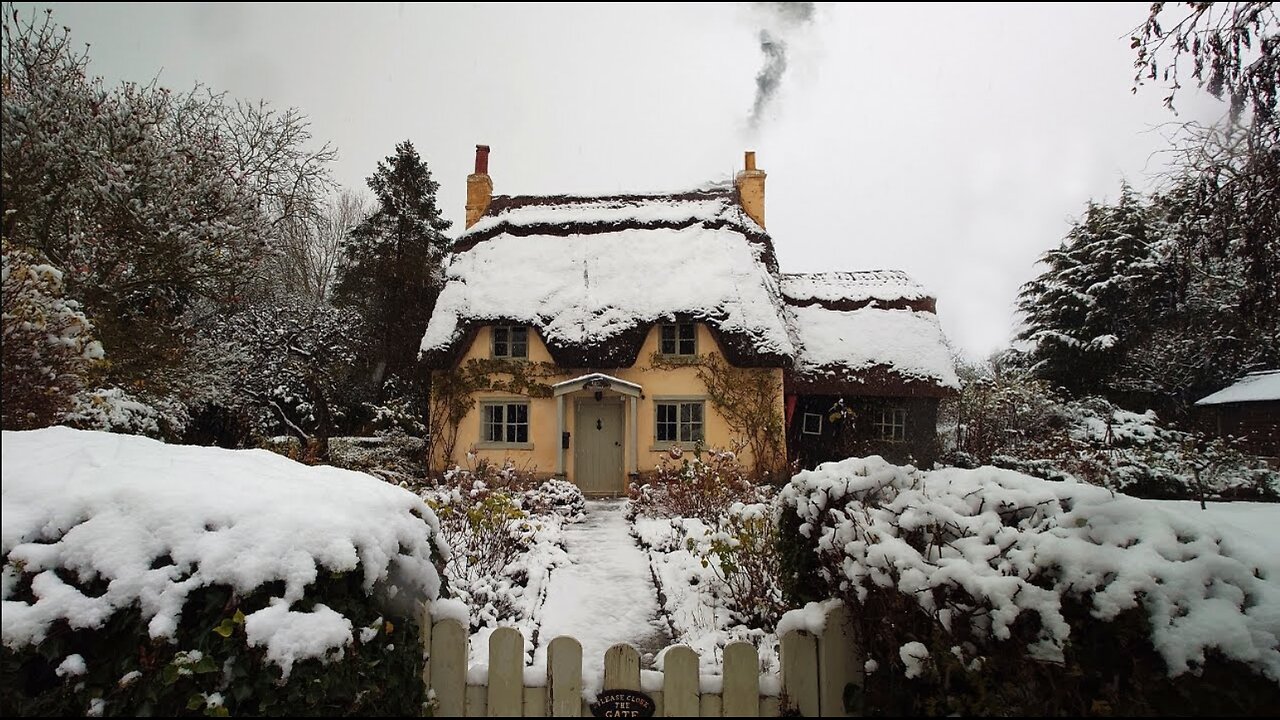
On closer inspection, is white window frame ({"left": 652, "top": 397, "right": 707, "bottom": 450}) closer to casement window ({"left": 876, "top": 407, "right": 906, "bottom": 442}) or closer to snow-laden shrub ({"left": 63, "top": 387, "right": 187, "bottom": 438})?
casement window ({"left": 876, "top": 407, "right": 906, "bottom": 442})

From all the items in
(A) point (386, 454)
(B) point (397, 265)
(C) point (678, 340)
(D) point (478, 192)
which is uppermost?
(D) point (478, 192)

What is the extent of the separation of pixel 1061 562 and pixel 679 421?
12.0 meters

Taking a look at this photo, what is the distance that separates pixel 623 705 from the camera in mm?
2404

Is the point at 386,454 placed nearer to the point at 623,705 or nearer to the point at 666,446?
the point at 666,446

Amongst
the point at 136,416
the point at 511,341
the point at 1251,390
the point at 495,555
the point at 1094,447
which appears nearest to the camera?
the point at 1251,390

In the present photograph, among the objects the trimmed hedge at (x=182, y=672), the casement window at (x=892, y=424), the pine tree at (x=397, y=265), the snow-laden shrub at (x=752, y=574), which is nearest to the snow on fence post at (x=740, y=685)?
the trimmed hedge at (x=182, y=672)

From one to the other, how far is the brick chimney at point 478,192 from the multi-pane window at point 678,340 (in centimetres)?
690

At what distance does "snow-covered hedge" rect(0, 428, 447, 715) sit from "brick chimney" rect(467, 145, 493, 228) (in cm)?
1585

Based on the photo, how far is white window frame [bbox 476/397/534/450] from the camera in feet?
46.1

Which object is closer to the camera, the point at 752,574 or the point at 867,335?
the point at 752,574

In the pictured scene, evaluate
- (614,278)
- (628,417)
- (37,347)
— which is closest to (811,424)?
(628,417)

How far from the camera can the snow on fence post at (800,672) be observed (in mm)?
2439

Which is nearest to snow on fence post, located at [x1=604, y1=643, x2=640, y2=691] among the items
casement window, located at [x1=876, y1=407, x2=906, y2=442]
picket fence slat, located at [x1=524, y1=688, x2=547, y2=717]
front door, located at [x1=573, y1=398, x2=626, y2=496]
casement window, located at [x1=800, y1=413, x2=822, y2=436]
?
picket fence slat, located at [x1=524, y1=688, x2=547, y2=717]

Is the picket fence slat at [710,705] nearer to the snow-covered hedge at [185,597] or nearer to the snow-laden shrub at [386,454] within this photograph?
the snow-covered hedge at [185,597]
